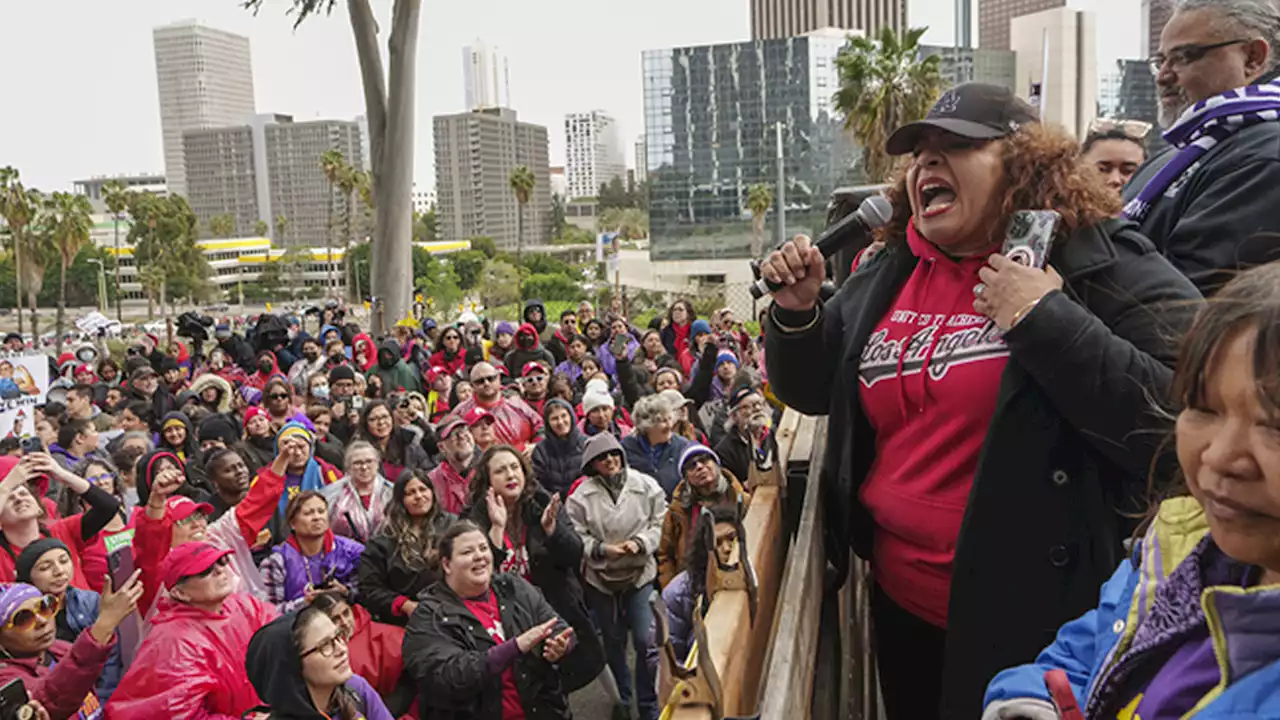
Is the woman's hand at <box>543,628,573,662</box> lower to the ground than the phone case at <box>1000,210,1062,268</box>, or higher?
lower

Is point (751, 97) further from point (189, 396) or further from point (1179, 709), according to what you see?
point (1179, 709)

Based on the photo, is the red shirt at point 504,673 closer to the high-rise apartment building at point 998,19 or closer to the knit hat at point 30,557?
the knit hat at point 30,557

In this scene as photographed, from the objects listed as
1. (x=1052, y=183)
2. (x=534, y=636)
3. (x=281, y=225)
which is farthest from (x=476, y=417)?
(x=281, y=225)

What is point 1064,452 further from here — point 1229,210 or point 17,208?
point 17,208

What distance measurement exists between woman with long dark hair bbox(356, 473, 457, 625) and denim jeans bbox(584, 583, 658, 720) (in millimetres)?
1148

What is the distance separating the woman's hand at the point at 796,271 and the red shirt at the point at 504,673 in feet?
8.80

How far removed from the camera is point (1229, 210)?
6.47 feet

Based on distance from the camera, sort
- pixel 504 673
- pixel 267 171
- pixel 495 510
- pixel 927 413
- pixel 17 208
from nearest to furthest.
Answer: pixel 927 413
pixel 504 673
pixel 495 510
pixel 17 208
pixel 267 171

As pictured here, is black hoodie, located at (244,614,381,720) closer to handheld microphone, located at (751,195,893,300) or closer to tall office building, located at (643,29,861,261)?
handheld microphone, located at (751,195,893,300)

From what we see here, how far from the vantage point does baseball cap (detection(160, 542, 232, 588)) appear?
3.97m

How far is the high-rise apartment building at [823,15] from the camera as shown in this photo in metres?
124

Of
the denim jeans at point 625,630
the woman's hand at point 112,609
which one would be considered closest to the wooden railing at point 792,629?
the denim jeans at point 625,630

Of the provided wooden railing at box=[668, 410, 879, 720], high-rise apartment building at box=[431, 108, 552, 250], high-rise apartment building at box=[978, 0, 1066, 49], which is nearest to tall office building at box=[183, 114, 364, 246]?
high-rise apartment building at box=[431, 108, 552, 250]

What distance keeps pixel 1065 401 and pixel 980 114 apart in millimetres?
587
